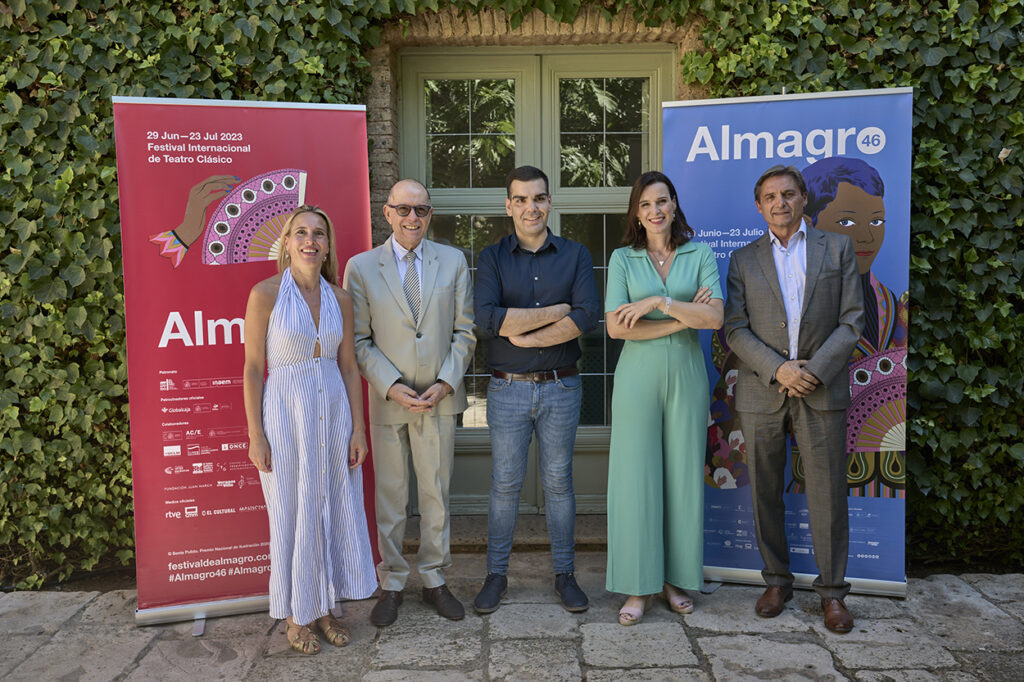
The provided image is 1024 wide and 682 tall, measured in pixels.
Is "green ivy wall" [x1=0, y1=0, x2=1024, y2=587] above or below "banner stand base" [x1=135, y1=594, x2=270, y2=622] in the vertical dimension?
above

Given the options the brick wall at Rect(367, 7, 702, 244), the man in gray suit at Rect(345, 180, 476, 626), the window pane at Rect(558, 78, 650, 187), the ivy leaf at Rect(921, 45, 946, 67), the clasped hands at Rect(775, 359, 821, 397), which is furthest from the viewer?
the window pane at Rect(558, 78, 650, 187)

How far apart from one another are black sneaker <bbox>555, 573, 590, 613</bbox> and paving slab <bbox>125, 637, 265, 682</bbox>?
52.1 inches

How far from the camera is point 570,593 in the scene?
335 centimetres

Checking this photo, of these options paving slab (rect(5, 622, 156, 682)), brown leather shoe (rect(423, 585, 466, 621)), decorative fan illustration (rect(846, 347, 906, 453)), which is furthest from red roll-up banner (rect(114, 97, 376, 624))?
decorative fan illustration (rect(846, 347, 906, 453))

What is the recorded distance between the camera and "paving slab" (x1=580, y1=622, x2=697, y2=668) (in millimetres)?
2863

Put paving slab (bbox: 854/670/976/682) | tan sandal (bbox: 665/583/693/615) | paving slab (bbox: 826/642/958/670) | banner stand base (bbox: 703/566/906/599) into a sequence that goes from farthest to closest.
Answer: banner stand base (bbox: 703/566/906/599)
tan sandal (bbox: 665/583/693/615)
paving slab (bbox: 826/642/958/670)
paving slab (bbox: 854/670/976/682)

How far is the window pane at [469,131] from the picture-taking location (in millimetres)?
4445

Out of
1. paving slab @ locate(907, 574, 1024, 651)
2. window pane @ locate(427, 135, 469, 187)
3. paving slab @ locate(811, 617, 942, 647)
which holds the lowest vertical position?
paving slab @ locate(907, 574, 1024, 651)

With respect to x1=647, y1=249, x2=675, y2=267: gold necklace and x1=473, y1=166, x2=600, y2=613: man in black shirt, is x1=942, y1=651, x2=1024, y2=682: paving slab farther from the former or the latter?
x1=647, y1=249, x2=675, y2=267: gold necklace

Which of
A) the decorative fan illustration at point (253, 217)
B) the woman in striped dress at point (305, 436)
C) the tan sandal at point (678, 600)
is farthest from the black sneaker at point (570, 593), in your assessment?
the decorative fan illustration at point (253, 217)

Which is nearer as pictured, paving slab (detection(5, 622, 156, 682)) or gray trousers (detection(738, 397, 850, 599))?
paving slab (detection(5, 622, 156, 682))

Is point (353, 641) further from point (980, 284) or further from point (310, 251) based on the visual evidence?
point (980, 284)

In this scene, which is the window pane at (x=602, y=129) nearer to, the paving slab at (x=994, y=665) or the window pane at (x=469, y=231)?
the window pane at (x=469, y=231)

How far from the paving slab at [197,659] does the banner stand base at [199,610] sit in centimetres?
15
